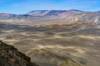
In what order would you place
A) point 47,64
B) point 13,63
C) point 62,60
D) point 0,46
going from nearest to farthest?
1. point 13,63
2. point 0,46
3. point 47,64
4. point 62,60

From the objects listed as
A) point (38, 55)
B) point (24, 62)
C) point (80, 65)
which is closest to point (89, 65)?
point (80, 65)

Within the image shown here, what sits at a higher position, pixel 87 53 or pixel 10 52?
pixel 10 52

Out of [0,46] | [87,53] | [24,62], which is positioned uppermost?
[0,46]

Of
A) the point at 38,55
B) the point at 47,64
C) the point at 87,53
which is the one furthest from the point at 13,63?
the point at 87,53

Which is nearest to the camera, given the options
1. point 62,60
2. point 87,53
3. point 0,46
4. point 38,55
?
point 0,46

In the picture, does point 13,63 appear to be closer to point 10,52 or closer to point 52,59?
point 10,52

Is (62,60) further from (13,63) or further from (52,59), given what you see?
(13,63)

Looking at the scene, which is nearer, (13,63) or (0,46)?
(13,63)

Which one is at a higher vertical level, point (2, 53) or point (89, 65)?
point (2, 53)

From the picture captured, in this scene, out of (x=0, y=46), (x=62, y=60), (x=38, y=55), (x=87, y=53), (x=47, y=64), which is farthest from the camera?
(x=87, y=53)
